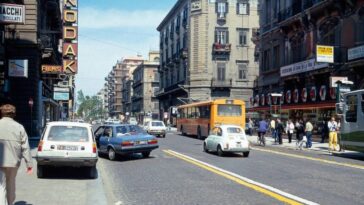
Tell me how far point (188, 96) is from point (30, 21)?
135ft

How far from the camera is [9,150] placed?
7.77 m

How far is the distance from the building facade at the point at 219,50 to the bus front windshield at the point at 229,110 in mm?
34843

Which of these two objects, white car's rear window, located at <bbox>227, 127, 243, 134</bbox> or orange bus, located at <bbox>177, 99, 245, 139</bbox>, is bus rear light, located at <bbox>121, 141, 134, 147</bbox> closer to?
white car's rear window, located at <bbox>227, 127, 243, 134</bbox>

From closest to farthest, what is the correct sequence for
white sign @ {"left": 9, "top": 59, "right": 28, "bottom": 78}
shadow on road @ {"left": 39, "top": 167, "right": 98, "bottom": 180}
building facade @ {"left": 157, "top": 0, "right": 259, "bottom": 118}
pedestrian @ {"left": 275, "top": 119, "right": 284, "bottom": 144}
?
shadow on road @ {"left": 39, "top": 167, "right": 98, "bottom": 180}
white sign @ {"left": 9, "top": 59, "right": 28, "bottom": 78}
pedestrian @ {"left": 275, "top": 119, "right": 284, "bottom": 144}
building facade @ {"left": 157, "top": 0, "right": 259, "bottom": 118}

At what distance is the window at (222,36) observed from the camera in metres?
72.6

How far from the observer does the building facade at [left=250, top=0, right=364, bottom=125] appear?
3384cm

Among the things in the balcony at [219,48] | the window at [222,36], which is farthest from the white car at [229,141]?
the window at [222,36]

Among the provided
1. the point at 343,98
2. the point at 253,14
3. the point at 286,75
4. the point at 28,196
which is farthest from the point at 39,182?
the point at 253,14

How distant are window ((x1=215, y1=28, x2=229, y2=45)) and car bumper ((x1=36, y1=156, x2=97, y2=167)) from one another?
59.9 m

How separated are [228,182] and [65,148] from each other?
465 cm

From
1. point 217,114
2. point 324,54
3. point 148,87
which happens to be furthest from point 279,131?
point 148,87

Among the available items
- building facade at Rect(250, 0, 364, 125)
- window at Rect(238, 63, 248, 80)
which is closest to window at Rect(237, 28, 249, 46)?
window at Rect(238, 63, 248, 80)

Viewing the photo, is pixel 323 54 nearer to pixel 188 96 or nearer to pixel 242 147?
pixel 242 147

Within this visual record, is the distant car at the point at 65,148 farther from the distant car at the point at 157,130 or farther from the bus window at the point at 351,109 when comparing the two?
the distant car at the point at 157,130
